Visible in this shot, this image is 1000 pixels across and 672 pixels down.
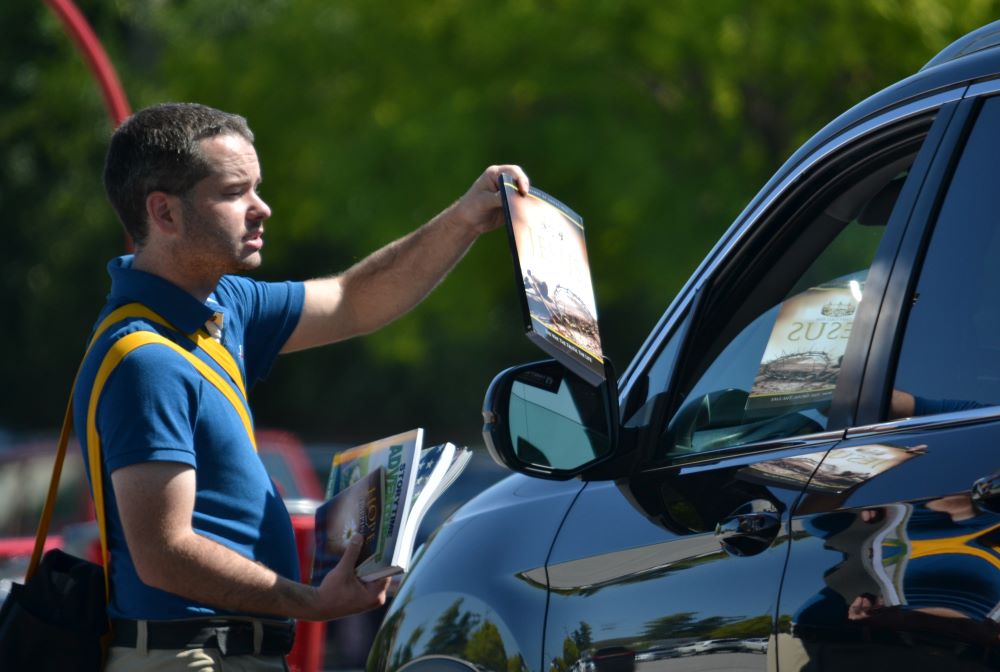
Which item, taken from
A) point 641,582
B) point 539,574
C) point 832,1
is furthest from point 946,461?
point 832,1

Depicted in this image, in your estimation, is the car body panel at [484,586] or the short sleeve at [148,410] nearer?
the short sleeve at [148,410]

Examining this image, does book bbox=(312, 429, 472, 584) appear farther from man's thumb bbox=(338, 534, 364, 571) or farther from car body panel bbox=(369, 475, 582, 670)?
car body panel bbox=(369, 475, 582, 670)

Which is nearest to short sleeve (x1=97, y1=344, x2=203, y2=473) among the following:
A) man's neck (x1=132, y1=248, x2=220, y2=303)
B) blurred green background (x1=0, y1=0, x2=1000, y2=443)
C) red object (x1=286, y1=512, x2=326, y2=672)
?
man's neck (x1=132, y1=248, x2=220, y2=303)

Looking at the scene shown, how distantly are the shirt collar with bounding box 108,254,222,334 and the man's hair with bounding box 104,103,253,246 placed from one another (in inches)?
4.7

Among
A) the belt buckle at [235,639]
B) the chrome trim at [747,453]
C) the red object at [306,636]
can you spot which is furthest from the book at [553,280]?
the red object at [306,636]

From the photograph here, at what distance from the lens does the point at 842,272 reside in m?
2.86

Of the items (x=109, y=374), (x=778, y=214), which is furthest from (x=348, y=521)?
(x=778, y=214)

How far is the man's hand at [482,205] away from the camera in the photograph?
10.9ft

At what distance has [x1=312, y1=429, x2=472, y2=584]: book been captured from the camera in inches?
109

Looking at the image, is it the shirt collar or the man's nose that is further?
the man's nose

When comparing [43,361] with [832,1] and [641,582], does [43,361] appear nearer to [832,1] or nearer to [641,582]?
[832,1]

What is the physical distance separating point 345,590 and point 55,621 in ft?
1.73

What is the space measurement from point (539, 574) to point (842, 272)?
80cm

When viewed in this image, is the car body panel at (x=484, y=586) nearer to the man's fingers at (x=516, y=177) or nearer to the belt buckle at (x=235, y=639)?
the belt buckle at (x=235, y=639)
